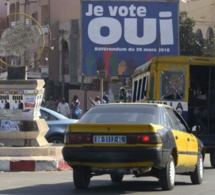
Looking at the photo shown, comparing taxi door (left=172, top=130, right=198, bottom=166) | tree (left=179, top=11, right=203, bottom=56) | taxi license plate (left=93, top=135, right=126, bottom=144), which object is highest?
tree (left=179, top=11, right=203, bottom=56)

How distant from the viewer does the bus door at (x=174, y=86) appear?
19047 millimetres

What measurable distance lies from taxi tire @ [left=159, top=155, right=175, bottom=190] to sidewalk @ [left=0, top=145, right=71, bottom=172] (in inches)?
169

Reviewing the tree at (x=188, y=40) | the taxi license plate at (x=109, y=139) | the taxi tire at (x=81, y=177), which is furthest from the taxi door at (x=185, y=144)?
the tree at (x=188, y=40)

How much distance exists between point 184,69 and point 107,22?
59.0 feet

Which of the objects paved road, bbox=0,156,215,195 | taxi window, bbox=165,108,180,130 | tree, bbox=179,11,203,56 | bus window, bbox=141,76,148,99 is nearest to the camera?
paved road, bbox=0,156,215,195

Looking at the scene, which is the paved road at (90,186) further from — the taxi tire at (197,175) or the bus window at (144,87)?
the bus window at (144,87)

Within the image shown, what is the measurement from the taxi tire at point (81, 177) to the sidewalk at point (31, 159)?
345 centimetres

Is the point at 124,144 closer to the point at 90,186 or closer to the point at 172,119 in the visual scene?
A: the point at 172,119

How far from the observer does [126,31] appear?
1442 inches

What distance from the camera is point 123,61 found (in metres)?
36.9

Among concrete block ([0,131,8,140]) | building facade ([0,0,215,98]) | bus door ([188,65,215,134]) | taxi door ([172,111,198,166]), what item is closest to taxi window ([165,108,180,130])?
taxi door ([172,111,198,166])

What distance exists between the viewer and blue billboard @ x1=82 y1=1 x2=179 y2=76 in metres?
36.6

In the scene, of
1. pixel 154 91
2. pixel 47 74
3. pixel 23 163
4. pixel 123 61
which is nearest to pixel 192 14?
pixel 47 74

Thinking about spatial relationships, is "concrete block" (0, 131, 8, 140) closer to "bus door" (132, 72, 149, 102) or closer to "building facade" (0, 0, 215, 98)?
"bus door" (132, 72, 149, 102)
